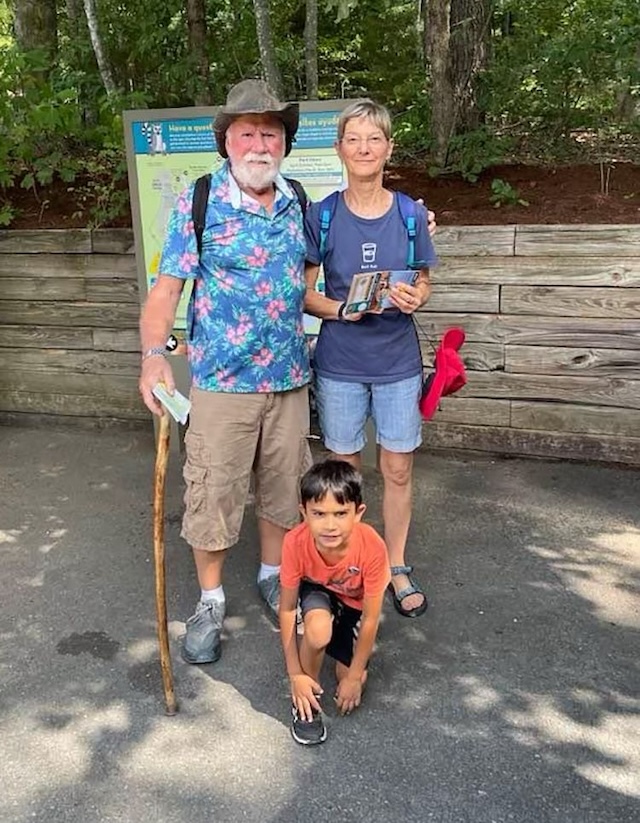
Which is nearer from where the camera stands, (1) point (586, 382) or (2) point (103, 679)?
(2) point (103, 679)

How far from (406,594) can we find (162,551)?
3.56 ft

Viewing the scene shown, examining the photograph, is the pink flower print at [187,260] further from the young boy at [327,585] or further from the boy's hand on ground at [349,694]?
the boy's hand on ground at [349,694]

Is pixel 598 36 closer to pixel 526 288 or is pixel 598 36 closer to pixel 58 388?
pixel 526 288

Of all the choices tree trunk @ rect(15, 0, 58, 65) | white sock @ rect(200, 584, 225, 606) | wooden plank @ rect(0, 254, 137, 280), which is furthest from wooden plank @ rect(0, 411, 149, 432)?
tree trunk @ rect(15, 0, 58, 65)

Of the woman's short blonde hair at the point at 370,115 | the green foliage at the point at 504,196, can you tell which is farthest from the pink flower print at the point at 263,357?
the green foliage at the point at 504,196

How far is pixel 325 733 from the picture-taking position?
8.84 ft

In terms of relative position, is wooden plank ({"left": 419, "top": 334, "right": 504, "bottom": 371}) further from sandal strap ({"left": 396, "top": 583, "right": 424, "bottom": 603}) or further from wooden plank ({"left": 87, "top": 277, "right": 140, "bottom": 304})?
wooden plank ({"left": 87, "top": 277, "right": 140, "bottom": 304})

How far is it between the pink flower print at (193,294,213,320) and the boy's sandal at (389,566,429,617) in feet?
4.14

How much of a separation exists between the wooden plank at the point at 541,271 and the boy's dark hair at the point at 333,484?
225 cm

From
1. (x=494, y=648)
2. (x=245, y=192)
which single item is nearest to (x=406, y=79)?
(x=245, y=192)

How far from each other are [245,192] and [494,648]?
5.95 feet

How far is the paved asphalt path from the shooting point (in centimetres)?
246

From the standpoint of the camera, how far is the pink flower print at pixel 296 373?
10.4 feet

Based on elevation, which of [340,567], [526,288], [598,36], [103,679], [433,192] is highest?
[598,36]
